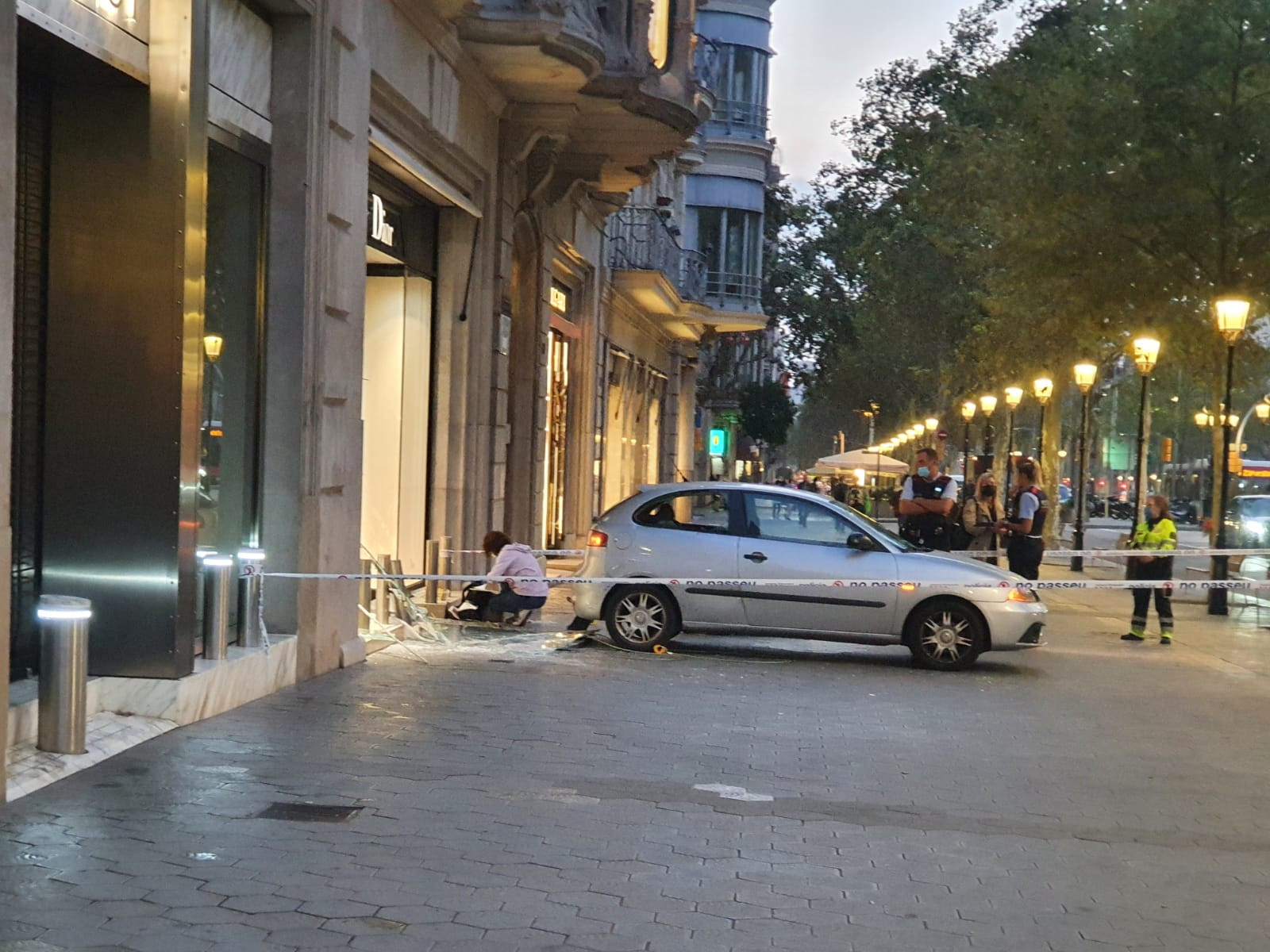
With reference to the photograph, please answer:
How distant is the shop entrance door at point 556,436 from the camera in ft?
82.3

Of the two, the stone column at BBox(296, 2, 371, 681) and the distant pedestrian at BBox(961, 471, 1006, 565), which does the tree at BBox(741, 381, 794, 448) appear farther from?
the stone column at BBox(296, 2, 371, 681)

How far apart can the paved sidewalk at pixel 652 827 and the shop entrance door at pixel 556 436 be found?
1308 centimetres

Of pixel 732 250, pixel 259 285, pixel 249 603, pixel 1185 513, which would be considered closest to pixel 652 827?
pixel 249 603

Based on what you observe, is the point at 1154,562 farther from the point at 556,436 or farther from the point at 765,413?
the point at 765,413

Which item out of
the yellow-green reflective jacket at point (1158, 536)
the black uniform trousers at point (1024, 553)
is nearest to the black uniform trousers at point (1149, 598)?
the yellow-green reflective jacket at point (1158, 536)

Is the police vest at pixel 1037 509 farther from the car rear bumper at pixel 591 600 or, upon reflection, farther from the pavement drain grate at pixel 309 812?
the pavement drain grate at pixel 309 812

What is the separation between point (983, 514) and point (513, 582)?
354 inches

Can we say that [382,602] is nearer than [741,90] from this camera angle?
Yes

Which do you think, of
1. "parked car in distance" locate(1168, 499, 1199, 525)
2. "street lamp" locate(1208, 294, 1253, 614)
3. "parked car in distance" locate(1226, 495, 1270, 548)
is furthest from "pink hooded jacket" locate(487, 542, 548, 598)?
"parked car in distance" locate(1168, 499, 1199, 525)

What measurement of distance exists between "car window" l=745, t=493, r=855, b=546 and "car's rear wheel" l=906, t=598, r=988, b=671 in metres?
0.96

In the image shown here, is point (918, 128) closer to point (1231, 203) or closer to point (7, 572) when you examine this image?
point (1231, 203)

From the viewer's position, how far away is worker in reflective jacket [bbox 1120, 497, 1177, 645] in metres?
17.3

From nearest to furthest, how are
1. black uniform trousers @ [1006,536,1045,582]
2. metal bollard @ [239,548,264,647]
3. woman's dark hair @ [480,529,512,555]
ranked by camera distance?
metal bollard @ [239,548,264,647] → woman's dark hair @ [480,529,512,555] → black uniform trousers @ [1006,536,1045,582]

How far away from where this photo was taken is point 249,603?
10.9m
